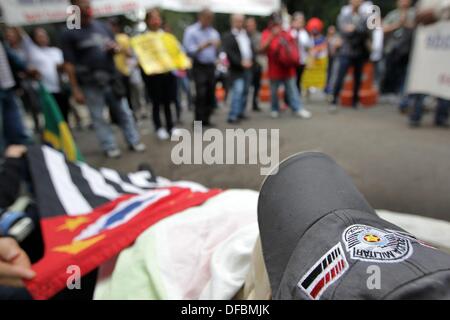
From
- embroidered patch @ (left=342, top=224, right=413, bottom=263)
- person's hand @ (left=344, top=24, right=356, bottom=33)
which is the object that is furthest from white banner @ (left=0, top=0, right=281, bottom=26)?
embroidered patch @ (left=342, top=224, right=413, bottom=263)

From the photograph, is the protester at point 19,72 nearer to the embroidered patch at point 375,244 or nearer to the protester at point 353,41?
the embroidered patch at point 375,244

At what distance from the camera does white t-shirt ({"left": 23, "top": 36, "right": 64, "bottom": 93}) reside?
13.8 feet

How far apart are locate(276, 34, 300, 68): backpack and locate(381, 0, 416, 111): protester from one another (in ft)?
4.65

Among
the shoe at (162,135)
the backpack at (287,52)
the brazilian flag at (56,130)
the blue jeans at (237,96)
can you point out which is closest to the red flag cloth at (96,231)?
the brazilian flag at (56,130)

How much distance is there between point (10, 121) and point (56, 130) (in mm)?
641

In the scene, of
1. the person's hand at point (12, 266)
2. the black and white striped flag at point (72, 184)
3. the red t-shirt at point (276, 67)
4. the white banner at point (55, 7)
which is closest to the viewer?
the person's hand at point (12, 266)

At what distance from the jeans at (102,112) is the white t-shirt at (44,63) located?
1.32 metres

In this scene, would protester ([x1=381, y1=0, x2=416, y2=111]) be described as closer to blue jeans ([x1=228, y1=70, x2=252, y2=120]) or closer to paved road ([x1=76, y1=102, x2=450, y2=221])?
paved road ([x1=76, y1=102, x2=450, y2=221])

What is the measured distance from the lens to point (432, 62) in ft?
7.83

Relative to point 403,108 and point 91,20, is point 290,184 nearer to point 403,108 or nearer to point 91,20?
point 91,20

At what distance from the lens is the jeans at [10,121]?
127 inches

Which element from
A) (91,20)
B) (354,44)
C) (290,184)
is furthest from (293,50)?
(290,184)

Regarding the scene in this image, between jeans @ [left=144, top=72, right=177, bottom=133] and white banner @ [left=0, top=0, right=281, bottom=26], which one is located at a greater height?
white banner @ [left=0, top=0, right=281, bottom=26]

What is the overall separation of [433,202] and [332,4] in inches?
699
